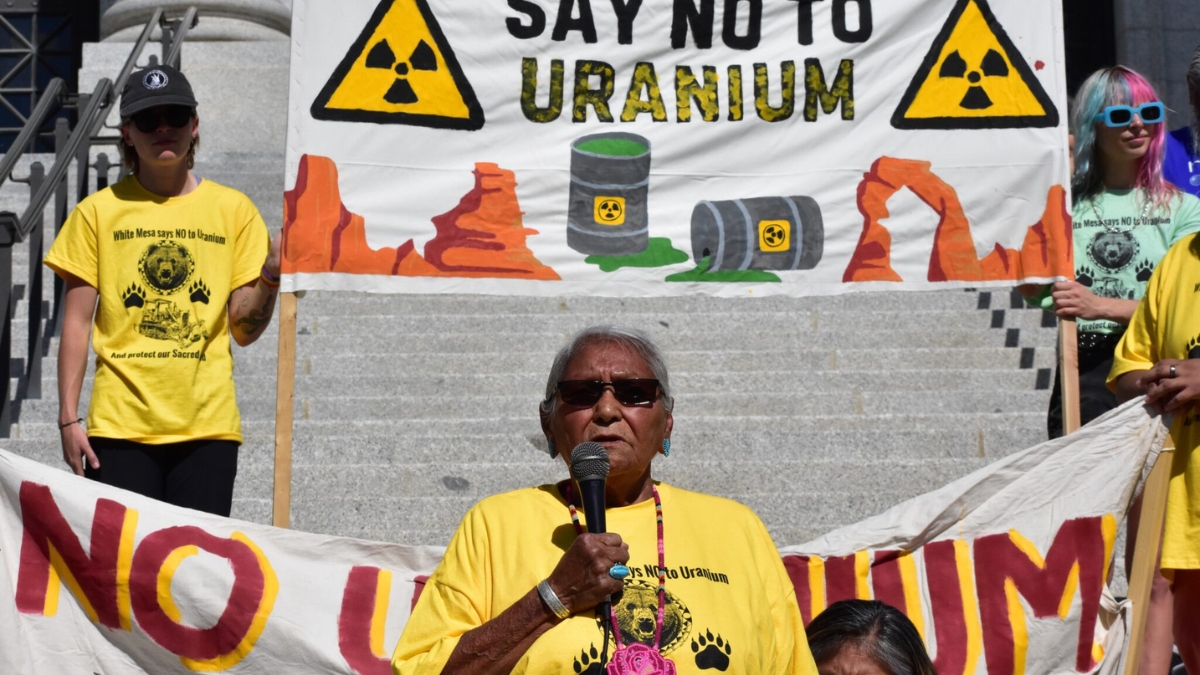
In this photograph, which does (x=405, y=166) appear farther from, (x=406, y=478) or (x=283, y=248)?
(x=406, y=478)

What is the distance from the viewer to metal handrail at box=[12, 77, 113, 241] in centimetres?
789

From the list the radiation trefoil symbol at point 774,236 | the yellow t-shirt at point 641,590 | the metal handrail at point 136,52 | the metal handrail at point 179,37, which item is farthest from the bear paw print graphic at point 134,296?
the metal handrail at point 179,37

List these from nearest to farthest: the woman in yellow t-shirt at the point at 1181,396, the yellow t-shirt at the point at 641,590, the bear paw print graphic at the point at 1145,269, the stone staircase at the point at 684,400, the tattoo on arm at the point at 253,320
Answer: the yellow t-shirt at the point at 641,590 < the woman in yellow t-shirt at the point at 1181,396 < the tattoo on arm at the point at 253,320 < the bear paw print graphic at the point at 1145,269 < the stone staircase at the point at 684,400

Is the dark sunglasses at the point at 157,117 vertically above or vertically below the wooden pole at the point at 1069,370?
above

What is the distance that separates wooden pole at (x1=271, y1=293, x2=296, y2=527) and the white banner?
0.85 ft

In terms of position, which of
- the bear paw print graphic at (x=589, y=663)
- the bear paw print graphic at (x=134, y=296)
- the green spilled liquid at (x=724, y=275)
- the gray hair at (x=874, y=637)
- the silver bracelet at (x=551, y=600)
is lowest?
the bear paw print graphic at (x=589, y=663)

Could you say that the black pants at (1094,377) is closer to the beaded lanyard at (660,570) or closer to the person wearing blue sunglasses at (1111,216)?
the person wearing blue sunglasses at (1111,216)

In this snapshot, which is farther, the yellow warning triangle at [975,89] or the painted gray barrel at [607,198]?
the yellow warning triangle at [975,89]

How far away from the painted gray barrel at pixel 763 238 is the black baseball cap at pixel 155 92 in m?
1.77

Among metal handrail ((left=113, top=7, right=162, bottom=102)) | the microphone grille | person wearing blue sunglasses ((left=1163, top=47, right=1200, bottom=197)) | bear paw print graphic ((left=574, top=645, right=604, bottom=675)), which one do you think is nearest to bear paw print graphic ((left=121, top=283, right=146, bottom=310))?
the microphone grille

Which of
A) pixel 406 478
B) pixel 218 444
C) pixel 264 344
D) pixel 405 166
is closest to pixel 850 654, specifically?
pixel 218 444

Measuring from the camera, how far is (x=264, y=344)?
8516 millimetres

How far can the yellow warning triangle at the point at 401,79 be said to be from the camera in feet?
18.5

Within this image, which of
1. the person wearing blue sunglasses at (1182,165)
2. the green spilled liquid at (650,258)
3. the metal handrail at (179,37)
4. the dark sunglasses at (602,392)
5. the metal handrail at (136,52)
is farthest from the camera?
the metal handrail at (179,37)
